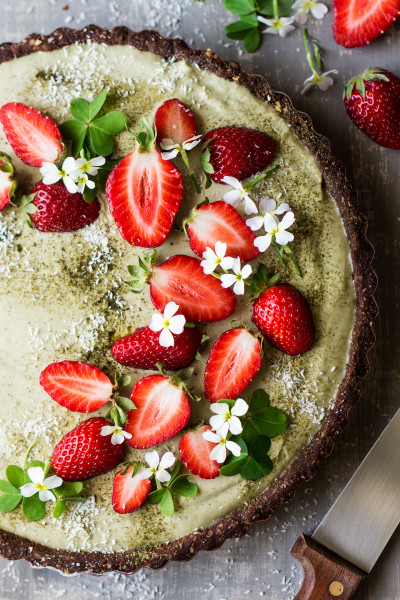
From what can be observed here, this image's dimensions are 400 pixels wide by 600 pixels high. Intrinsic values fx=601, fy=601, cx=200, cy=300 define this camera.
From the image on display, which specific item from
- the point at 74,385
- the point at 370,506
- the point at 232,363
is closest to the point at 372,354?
the point at 370,506

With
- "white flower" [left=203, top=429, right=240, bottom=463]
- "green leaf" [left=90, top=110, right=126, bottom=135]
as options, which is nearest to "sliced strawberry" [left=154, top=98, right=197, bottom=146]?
"green leaf" [left=90, top=110, right=126, bottom=135]

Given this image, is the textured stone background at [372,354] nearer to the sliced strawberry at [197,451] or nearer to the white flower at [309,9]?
the white flower at [309,9]

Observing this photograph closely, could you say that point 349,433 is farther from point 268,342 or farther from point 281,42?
point 281,42


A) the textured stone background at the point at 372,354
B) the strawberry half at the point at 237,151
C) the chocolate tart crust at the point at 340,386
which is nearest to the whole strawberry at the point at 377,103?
the textured stone background at the point at 372,354

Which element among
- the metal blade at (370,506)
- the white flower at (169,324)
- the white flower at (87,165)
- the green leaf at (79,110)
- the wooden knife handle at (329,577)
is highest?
the green leaf at (79,110)

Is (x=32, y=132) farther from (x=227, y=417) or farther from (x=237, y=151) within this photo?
(x=227, y=417)

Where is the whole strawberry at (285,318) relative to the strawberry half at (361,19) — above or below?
below

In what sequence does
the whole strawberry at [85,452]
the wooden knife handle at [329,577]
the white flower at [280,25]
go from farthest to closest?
the white flower at [280,25]
the wooden knife handle at [329,577]
the whole strawberry at [85,452]
